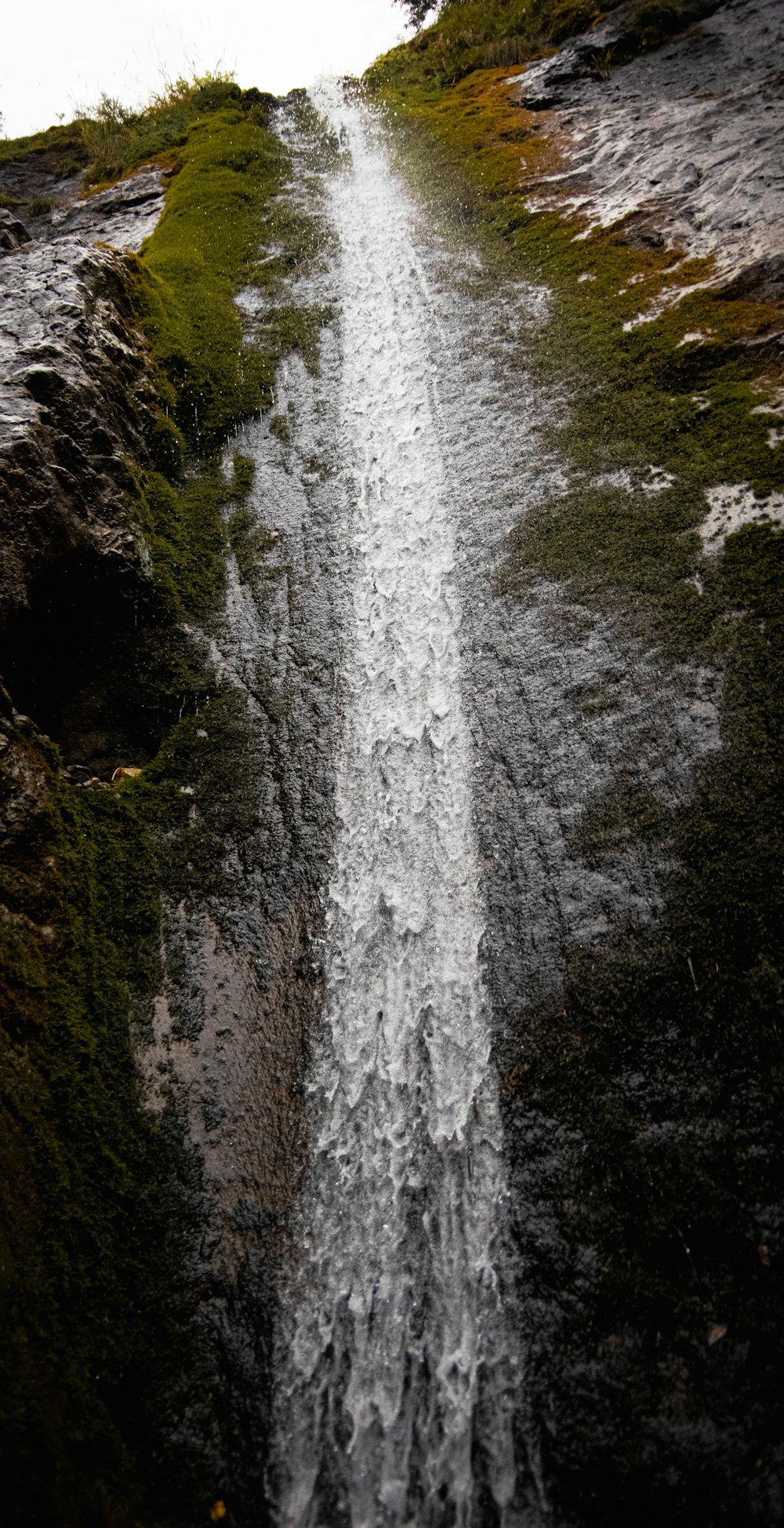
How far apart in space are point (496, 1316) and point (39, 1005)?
7.31 feet

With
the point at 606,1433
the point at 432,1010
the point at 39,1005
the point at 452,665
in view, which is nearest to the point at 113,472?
the point at 452,665

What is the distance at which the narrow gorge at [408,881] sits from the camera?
2.39 metres

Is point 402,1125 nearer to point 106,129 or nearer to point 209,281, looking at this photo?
point 209,281

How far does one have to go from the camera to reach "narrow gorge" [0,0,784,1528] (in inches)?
94.3

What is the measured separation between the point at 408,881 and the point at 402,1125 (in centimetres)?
114

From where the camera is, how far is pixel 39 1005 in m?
3.07

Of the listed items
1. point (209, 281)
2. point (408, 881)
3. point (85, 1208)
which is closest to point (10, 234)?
point (209, 281)

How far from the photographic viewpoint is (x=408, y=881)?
11.9 feet

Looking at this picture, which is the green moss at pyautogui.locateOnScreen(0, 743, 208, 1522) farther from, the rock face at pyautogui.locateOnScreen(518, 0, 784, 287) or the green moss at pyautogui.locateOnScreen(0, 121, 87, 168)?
the green moss at pyautogui.locateOnScreen(0, 121, 87, 168)

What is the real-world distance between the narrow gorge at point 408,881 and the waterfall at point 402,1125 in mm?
17

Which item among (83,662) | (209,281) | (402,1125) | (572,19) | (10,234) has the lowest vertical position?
(402,1125)

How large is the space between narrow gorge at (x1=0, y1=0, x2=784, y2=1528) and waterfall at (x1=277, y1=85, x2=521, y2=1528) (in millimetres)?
17

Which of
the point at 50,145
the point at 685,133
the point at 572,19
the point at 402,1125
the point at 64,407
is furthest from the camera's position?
the point at 50,145

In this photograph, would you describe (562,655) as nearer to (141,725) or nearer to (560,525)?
(560,525)
